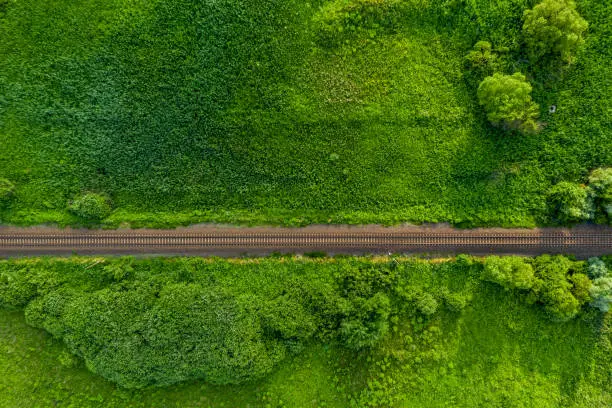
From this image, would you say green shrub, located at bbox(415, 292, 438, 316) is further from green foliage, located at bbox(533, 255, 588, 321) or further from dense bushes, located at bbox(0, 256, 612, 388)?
green foliage, located at bbox(533, 255, 588, 321)

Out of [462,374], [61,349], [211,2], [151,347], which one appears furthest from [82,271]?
[462,374]

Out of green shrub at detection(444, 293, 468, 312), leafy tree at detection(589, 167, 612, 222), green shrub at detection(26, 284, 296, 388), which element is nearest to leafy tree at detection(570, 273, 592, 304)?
leafy tree at detection(589, 167, 612, 222)

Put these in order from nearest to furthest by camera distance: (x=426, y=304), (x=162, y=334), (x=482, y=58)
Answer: (x=162, y=334)
(x=426, y=304)
(x=482, y=58)

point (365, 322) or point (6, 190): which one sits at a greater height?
point (6, 190)

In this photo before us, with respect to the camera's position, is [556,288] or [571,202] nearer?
[556,288]

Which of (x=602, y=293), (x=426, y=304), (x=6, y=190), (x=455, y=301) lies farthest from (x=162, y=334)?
(x=602, y=293)

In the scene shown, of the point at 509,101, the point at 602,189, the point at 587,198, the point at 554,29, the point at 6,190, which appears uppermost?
the point at 554,29

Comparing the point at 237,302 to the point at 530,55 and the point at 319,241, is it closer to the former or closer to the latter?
the point at 319,241
